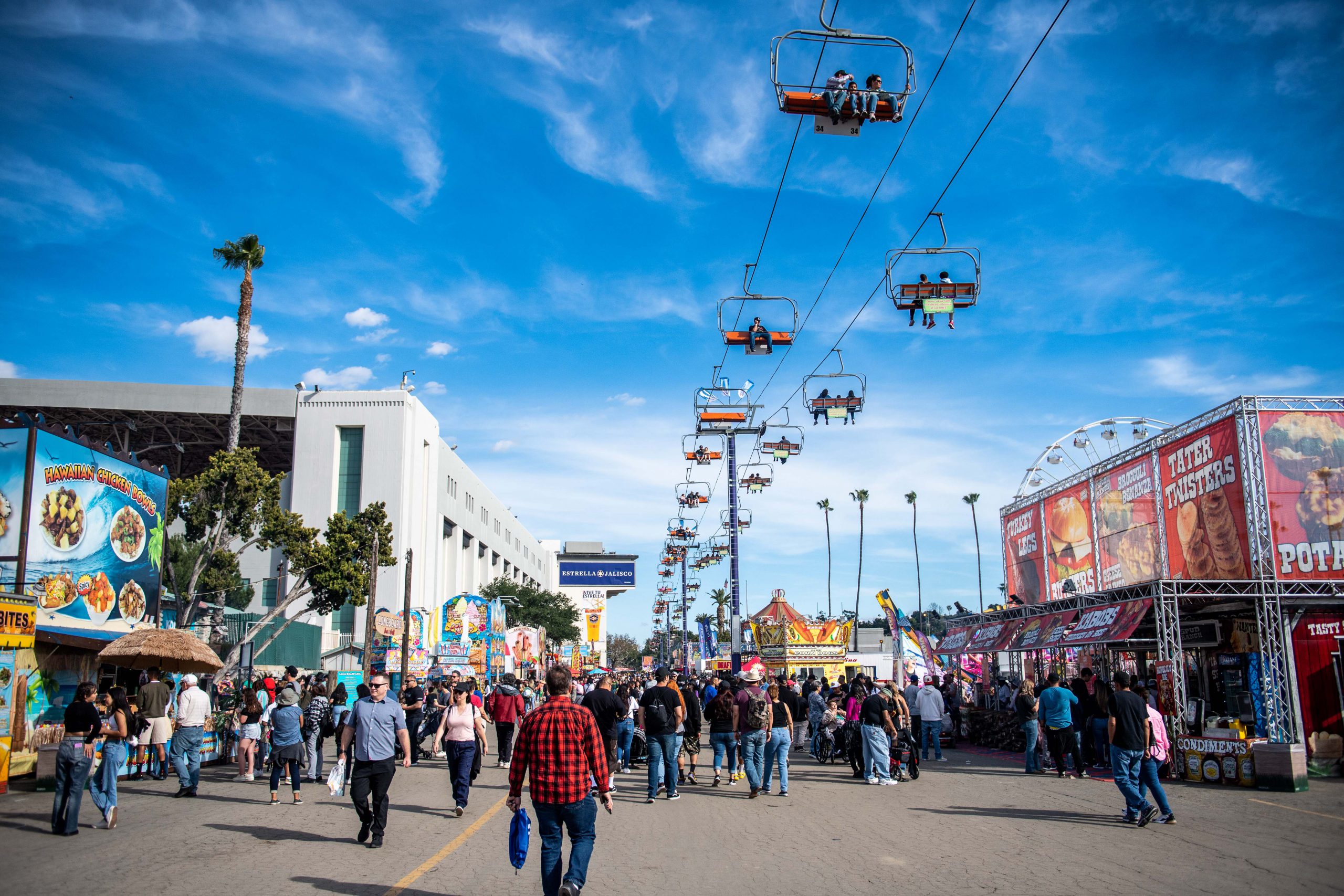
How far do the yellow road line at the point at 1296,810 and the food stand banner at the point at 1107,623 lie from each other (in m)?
4.17

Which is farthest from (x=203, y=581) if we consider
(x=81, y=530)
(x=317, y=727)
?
(x=317, y=727)

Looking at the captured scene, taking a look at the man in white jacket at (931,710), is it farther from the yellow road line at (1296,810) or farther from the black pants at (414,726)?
the black pants at (414,726)

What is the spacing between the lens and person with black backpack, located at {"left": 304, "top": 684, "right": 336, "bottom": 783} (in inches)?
536

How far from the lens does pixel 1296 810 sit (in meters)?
11.4

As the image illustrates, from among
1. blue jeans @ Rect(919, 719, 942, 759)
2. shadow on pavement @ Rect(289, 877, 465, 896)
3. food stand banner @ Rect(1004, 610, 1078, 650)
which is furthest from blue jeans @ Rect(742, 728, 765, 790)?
food stand banner @ Rect(1004, 610, 1078, 650)

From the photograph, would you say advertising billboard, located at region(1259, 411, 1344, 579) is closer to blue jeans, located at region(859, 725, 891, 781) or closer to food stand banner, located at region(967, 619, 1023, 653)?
blue jeans, located at region(859, 725, 891, 781)

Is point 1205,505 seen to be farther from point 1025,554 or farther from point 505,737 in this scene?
point 505,737

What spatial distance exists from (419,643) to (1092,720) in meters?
32.7

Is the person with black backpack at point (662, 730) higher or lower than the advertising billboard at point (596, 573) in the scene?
lower

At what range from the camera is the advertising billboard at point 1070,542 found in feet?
79.8

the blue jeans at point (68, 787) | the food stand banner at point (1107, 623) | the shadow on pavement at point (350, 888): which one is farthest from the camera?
the food stand banner at point (1107, 623)

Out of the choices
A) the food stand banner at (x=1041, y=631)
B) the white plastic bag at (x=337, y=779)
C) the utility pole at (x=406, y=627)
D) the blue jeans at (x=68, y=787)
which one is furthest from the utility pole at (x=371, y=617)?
the blue jeans at (x=68, y=787)

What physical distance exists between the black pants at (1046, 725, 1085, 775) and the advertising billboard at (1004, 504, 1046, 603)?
40.0 ft

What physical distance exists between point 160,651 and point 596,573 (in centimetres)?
10704
